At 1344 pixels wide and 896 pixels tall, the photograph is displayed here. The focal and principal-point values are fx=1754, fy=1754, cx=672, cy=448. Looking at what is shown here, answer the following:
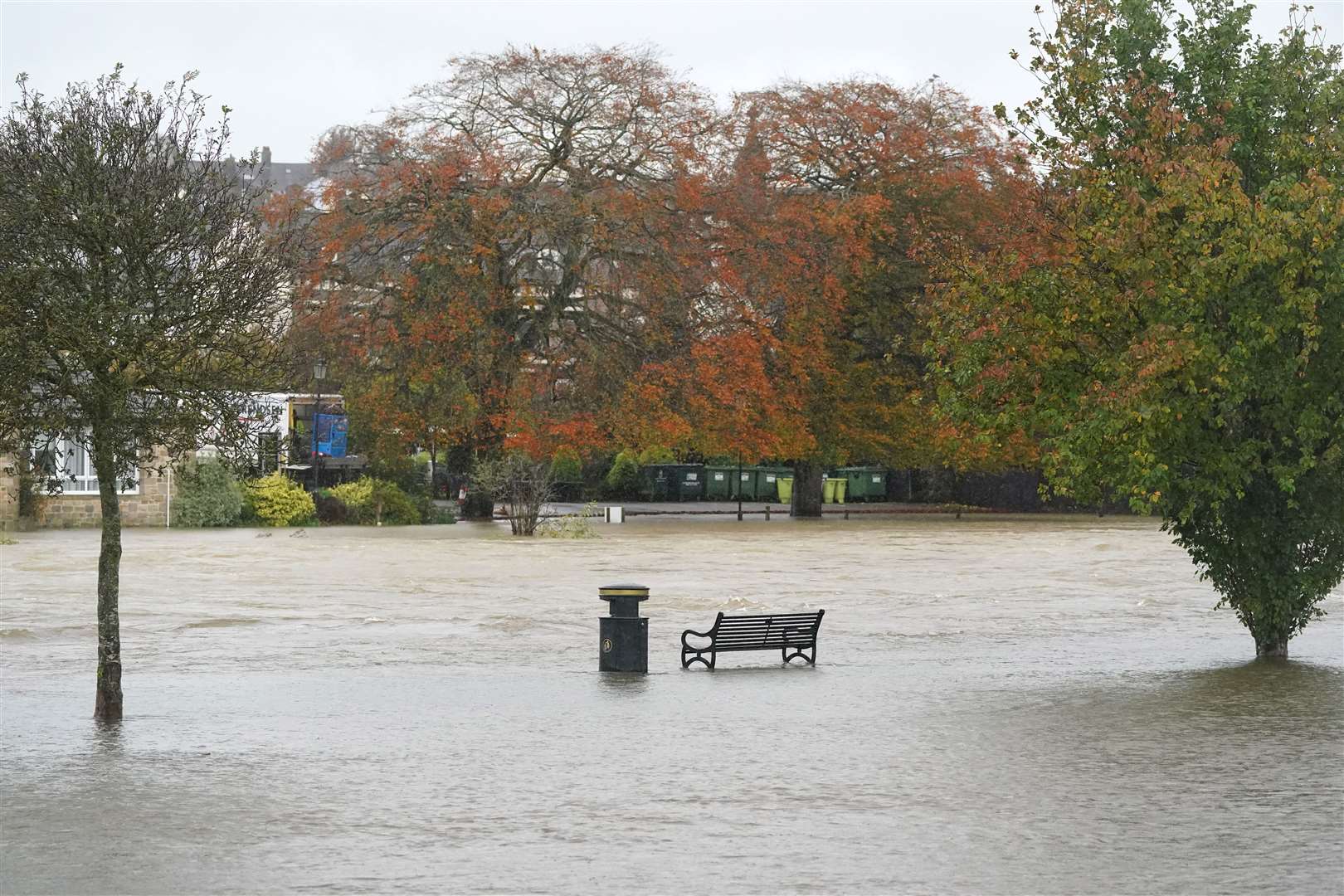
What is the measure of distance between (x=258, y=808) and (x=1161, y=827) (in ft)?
17.5

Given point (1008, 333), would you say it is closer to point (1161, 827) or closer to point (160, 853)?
point (1161, 827)

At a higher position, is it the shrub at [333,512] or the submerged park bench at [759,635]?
the shrub at [333,512]

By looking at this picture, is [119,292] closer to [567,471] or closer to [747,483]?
[567,471]

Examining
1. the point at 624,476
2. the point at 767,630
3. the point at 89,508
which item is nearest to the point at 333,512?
the point at 89,508

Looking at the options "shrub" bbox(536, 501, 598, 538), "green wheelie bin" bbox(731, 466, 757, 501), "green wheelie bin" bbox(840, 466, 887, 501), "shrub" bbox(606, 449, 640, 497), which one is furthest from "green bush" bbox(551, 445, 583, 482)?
"shrub" bbox(536, 501, 598, 538)

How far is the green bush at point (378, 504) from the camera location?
4741cm

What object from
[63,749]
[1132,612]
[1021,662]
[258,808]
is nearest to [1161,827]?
[258,808]

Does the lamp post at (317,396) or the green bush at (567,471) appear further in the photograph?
the green bush at (567,471)

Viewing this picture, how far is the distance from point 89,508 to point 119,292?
3362cm

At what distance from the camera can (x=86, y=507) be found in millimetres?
45188

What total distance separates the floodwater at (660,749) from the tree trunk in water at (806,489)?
91.3ft

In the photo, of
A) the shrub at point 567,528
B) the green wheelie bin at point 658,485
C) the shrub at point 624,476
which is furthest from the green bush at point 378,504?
the green wheelie bin at point 658,485

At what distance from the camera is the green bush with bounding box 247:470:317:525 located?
46156 millimetres

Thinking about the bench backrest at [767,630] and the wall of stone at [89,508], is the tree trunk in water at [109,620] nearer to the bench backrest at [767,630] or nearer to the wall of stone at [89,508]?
the bench backrest at [767,630]
